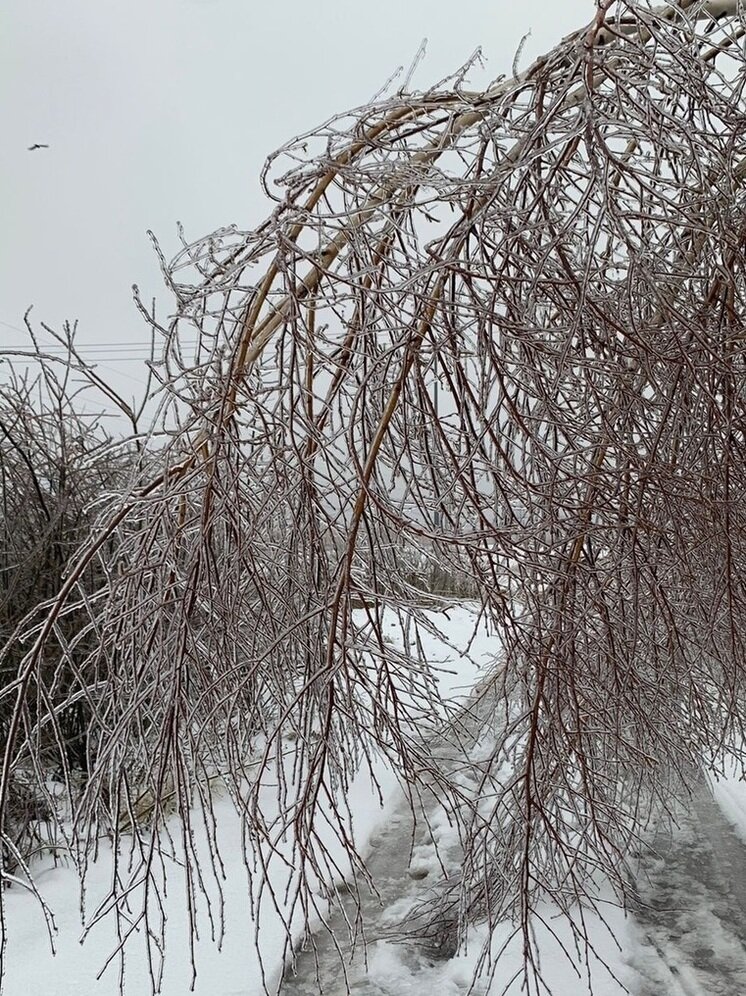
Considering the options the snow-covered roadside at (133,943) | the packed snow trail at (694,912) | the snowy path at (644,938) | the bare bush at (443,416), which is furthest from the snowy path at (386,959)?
the bare bush at (443,416)

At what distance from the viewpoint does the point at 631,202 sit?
3.22 m

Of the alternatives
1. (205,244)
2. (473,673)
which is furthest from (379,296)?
(473,673)

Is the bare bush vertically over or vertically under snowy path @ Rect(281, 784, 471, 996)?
over

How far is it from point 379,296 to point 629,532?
109 cm

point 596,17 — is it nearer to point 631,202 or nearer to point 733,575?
point 631,202

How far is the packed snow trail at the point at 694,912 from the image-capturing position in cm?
461

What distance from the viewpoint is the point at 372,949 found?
4.97 meters

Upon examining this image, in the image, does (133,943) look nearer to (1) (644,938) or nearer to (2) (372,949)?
(2) (372,949)

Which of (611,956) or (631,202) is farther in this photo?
(611,956)

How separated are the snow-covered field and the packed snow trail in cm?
1

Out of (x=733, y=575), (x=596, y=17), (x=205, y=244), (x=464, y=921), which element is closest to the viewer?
(x=596, y=17)

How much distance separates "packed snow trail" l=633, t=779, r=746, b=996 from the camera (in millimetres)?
4613

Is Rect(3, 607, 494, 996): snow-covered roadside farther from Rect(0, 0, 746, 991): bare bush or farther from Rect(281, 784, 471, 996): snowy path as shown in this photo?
Rect(0, 0, 746, 991): bare bush

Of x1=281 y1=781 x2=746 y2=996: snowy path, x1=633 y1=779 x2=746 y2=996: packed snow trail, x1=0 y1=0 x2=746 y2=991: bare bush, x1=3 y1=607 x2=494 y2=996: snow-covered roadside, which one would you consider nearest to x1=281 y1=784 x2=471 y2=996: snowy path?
x1=281 y1=781 x2=746 y2=996: snowy path
